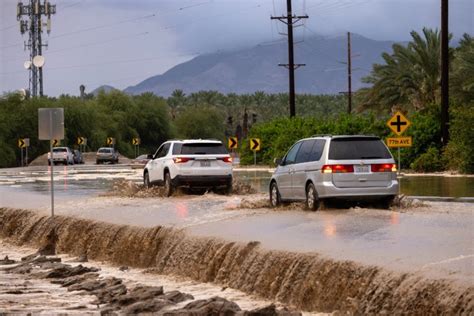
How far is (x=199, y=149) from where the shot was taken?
32.6m

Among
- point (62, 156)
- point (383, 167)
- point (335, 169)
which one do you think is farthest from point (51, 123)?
point (62, 156)

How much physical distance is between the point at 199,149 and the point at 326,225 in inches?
472

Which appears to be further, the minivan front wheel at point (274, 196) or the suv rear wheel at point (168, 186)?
the suv rear wheel at point (168, 186)

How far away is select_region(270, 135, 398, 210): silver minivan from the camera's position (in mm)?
23641

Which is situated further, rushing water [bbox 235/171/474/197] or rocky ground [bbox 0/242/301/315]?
rushing water [bbox 235/171/474/197]

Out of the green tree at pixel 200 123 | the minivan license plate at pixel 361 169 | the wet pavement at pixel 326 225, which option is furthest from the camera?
the green tree at pixel 200 123

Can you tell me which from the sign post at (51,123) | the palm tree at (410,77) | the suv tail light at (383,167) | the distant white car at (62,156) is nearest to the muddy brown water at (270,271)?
the sign post at (51,123)

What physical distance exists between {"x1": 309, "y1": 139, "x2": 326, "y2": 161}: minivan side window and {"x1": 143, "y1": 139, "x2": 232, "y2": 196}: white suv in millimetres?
7970

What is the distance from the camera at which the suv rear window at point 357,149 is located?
23.9 meters

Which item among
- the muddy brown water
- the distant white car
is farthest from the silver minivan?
the distant white car

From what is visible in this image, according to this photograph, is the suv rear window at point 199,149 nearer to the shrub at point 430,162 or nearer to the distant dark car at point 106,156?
the shrub at point 430,162

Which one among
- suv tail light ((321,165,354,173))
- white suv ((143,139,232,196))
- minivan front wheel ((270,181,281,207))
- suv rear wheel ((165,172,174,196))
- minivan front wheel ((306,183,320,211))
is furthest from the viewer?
suv rear wheel ((165,172,174,196))

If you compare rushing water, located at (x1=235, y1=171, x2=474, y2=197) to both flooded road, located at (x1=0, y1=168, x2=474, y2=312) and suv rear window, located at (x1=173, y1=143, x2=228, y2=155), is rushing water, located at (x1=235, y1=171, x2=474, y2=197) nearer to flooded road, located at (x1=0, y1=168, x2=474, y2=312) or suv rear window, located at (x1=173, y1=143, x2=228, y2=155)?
suv rear window, located at (x1=173, y1=143, x2=228, y2=155)

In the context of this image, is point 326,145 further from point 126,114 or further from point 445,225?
point 126,114
